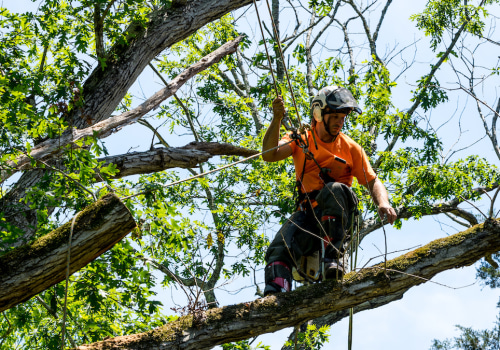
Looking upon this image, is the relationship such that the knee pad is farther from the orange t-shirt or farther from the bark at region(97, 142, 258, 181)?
the bark at region(97, 142, 258, 181)

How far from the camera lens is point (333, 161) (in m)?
4.67

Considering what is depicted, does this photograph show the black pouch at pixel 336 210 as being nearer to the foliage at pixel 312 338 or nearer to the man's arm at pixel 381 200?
the man's arm at pixel 381 200

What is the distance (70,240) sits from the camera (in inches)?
127

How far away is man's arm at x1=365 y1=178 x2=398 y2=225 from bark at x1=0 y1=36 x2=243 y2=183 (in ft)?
7.32

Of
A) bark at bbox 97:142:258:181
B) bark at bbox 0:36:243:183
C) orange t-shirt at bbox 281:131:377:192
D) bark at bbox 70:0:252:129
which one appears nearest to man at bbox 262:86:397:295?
orange t-shirt at bbox 281:131:377:192

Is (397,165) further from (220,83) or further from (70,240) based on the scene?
(70,240)

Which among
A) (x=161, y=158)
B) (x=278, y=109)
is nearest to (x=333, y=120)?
(x=278, y=109)

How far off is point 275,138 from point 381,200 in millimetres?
896

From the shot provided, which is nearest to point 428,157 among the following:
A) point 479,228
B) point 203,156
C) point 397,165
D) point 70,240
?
point 397,165

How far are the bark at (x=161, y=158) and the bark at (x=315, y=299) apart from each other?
128 inches

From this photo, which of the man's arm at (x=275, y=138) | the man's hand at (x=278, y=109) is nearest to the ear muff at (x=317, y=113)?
the man's arm at (x=275, y=138)

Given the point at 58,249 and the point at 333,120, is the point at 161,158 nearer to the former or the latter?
the point at 333,120

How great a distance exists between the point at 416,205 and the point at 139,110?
6.04m

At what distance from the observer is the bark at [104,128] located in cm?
593
